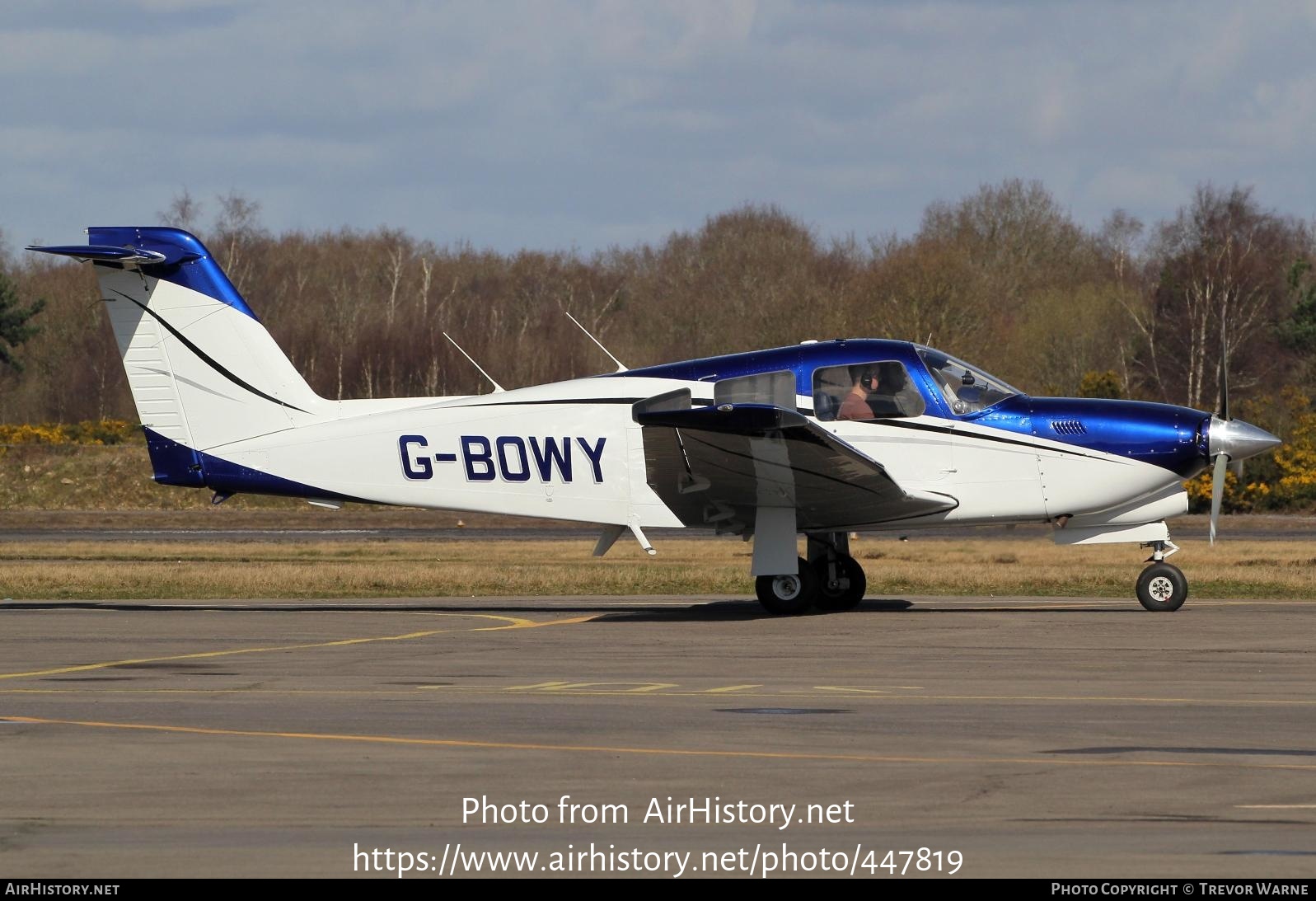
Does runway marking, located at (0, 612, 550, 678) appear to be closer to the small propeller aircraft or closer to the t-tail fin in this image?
the small propeller aircraft

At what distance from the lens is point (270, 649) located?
13.5 metres

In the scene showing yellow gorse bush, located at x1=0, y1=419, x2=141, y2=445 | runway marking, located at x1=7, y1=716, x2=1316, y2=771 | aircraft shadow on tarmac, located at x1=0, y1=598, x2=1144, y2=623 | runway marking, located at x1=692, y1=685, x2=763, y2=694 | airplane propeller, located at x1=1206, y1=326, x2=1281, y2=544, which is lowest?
aircraft shadow on tarmac, located at x1=0, y1=598, x2=1144, y2=623

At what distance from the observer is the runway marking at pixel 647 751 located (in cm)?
745

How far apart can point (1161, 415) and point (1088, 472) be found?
966 mm

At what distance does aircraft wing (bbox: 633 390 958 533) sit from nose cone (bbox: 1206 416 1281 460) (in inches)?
105

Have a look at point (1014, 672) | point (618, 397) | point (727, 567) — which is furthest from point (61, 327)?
point (1014, 672)

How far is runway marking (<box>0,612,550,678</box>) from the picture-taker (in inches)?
469

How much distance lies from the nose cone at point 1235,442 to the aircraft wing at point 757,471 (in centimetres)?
266

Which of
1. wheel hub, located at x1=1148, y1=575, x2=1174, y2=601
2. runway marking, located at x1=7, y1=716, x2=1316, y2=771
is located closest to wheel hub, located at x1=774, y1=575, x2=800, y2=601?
wheel hub, located at x1=1148, y1=575, x2=1174, y2=601

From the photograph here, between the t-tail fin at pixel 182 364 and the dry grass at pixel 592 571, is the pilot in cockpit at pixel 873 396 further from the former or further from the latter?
the t-tail fin at pixel 182 364

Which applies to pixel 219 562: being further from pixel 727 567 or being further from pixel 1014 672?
pixel 1014 672

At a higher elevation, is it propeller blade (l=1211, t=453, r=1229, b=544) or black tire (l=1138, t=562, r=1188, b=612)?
propeller blade (l=1211, t=453, r=1229, b=544)

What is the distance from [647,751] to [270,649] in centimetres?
649

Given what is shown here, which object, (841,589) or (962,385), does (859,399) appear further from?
(841,589)
